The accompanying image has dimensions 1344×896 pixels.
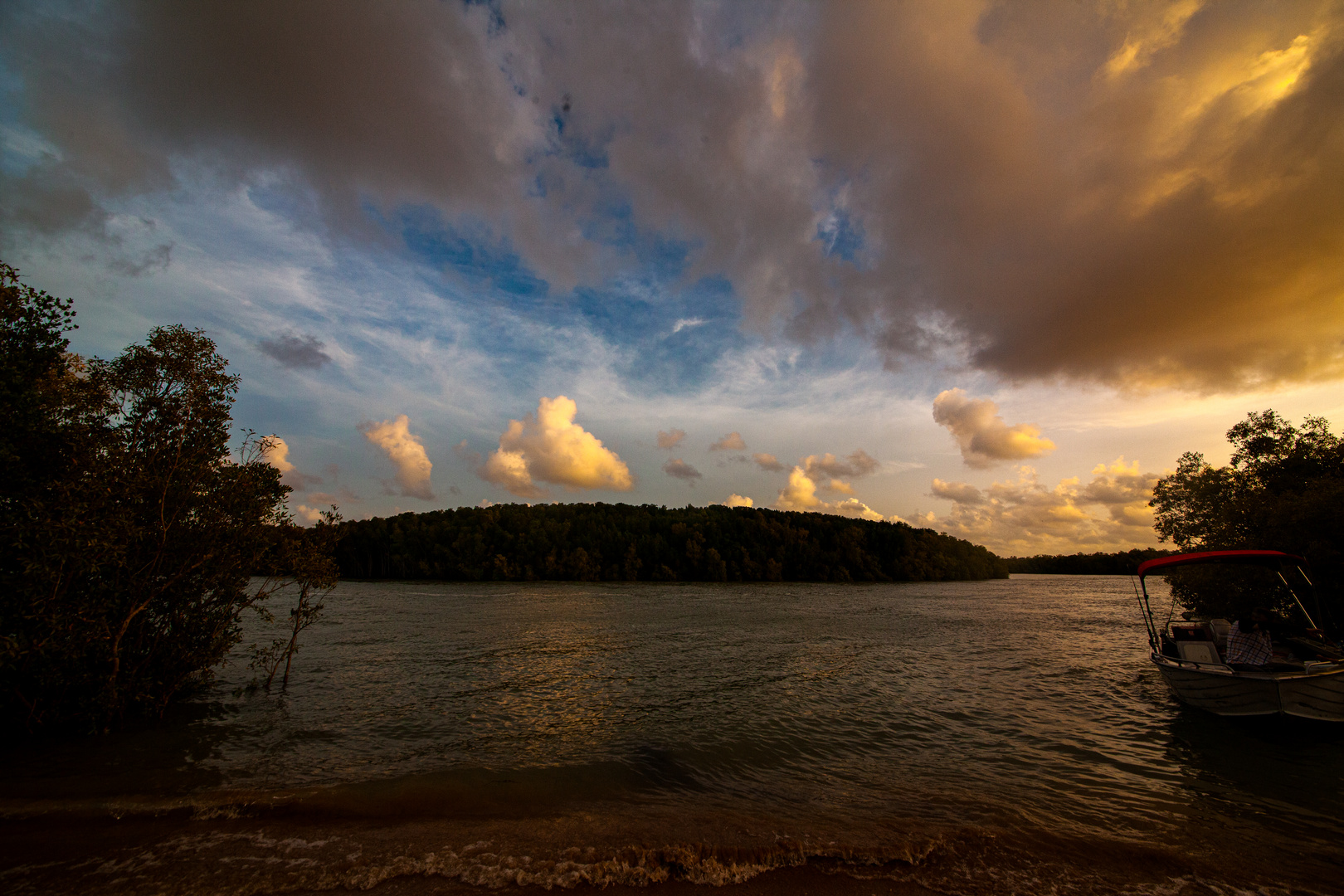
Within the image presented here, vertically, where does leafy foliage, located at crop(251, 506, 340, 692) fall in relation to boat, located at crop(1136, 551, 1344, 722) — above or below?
above

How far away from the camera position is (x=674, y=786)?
12.6 meters

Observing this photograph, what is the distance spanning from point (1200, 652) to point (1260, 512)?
1714cm

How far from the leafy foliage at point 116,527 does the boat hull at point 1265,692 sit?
29.8 m

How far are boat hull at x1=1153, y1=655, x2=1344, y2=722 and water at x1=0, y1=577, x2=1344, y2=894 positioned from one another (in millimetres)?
818

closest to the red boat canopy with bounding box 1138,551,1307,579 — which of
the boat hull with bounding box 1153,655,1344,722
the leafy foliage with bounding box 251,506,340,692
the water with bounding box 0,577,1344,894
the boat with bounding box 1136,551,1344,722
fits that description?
the boat with bounding box 1136,551,1344,722

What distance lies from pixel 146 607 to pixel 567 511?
433ft

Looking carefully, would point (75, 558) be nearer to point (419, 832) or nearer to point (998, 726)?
point (419, 832)

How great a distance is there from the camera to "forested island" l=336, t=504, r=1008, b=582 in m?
121

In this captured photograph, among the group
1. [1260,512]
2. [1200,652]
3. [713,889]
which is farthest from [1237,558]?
[713,889]

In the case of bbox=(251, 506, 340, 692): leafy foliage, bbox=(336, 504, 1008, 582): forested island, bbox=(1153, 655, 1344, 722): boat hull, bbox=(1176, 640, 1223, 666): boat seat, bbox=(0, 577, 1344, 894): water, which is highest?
bbox=(336, 504, 1008, 582): forested island

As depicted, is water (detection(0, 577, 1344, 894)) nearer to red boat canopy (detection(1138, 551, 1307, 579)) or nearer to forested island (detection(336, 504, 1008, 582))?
red boat canopy (detection(1138, 551, 1307, 579))

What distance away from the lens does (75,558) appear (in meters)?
11.8

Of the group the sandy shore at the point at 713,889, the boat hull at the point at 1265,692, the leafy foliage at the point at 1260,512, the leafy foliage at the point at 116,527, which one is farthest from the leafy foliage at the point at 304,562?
the leafy foliage at the point at 1260,512

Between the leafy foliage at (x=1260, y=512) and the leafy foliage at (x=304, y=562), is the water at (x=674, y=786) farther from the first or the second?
the leafy foliage at (x=1260, y=512)
